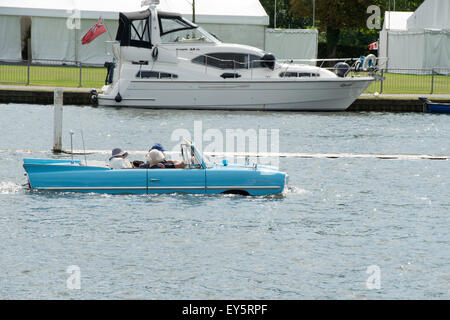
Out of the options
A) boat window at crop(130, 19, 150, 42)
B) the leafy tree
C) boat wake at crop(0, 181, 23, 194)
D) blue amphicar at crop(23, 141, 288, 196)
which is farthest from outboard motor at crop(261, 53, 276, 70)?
the leafy tree

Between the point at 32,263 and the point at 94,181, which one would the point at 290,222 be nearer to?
the point at 94,181

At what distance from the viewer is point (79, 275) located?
615 inches

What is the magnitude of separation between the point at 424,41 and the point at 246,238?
43.3m

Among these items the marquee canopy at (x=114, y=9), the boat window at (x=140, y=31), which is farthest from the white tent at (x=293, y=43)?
the boat window at (x=140, y=31)

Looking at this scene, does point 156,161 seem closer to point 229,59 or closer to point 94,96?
point 229,59

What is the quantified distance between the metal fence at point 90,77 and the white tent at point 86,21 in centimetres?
109

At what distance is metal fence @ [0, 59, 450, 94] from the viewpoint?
47875mm

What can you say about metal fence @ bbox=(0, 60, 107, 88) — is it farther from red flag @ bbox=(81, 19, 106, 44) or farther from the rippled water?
the rippled water

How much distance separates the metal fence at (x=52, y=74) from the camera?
158ft

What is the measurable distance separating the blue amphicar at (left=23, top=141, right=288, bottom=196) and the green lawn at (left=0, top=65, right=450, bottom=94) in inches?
1044

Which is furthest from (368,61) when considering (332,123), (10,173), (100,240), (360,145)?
(100,240)

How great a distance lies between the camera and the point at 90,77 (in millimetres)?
51375

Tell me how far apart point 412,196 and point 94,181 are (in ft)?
27.0

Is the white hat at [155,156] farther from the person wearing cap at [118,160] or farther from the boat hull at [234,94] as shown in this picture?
the boat hull at [234,94]
